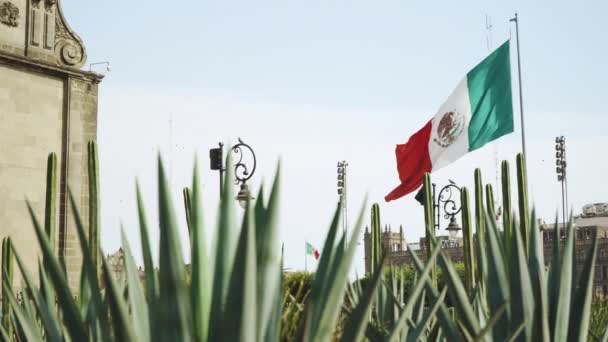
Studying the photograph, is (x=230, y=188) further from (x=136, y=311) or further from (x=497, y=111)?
(x=497, y=111)

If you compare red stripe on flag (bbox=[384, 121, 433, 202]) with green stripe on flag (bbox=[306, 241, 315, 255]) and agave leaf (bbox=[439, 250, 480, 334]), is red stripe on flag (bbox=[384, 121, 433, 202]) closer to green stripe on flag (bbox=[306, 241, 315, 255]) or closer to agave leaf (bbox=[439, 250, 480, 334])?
agave leaf (bbox=[439, 250, 480, 334])

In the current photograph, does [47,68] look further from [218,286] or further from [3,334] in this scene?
[218,286]

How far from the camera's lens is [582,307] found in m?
3.47

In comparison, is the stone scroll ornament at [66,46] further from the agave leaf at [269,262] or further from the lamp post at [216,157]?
the agave leaf at [269,262]

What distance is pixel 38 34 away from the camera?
1952 centimetres

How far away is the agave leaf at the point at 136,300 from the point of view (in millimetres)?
2361

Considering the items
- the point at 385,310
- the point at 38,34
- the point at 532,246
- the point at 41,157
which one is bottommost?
the point at 385,310

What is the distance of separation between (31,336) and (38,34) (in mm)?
17964

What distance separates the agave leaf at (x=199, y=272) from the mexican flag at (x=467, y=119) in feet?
38.8

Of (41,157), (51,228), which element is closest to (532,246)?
(51,228)

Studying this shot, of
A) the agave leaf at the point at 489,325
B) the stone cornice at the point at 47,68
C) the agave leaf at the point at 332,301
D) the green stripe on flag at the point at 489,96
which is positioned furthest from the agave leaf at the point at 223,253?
the stone cornice at the point at 47,68

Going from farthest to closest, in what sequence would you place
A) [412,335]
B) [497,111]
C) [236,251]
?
1. [497,111]
2. [412,335]
3. [236,251]

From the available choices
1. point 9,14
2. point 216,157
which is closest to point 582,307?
point 216,157

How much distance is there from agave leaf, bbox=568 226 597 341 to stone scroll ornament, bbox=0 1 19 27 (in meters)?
17.4
